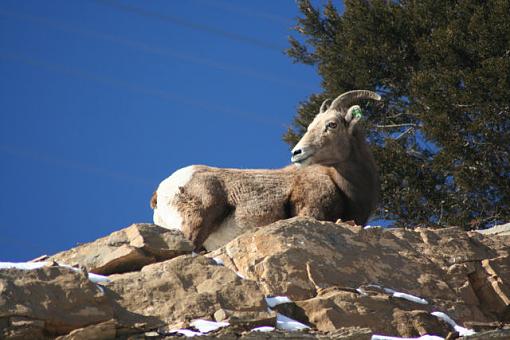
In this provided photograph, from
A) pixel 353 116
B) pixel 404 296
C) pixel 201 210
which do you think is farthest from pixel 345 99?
pixel 404 296

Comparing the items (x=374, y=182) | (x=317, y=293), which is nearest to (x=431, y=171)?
(x=374, y=182)

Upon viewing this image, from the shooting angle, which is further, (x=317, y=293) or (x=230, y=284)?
(x=317, y=293)

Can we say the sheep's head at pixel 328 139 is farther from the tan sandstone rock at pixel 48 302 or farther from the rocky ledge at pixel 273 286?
the tan sandstone rock at pixel 48 302

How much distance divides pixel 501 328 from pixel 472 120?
1223 cm

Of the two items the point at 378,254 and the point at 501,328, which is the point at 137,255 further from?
the point at 501,328

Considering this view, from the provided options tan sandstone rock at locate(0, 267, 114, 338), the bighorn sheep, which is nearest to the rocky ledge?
tan sandstone rock at locate(0, 267, 114, 338)

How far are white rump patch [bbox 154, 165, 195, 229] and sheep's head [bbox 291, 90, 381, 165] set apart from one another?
4.52ft

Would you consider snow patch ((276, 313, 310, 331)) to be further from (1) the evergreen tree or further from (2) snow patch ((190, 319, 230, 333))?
(1) the evergreen tree

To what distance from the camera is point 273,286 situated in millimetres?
8625

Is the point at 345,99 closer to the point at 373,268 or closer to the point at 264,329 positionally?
the point at 373,268

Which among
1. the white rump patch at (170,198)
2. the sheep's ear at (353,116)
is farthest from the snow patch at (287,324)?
the sheep's ear at (353,116)

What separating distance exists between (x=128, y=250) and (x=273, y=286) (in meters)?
1.25

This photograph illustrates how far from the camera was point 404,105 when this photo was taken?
2148cm

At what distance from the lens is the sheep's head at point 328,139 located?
1309cm
